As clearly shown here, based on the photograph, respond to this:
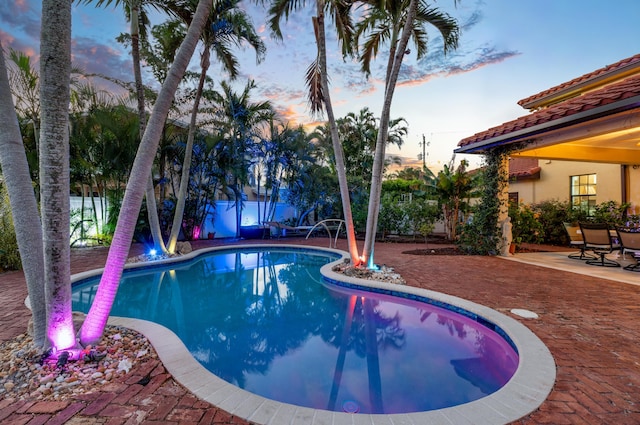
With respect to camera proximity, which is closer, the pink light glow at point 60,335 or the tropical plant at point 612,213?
the pink light glow at point 60,335

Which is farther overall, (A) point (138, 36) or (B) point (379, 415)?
(A) point (138, 36)

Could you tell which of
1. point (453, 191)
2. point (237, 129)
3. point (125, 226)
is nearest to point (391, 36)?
point (125, 226)

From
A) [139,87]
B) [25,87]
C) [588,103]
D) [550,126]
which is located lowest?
[550,126]

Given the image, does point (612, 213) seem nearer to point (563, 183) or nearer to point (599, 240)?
point (563, 183)

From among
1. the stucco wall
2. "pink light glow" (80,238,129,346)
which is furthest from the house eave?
"pink light glow" (80,238,129,346)

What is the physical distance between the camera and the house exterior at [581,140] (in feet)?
19.7

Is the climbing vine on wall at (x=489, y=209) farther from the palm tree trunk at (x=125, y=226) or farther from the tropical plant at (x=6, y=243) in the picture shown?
the tropical plant at (x=6, y=243)

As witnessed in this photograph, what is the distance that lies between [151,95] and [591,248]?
15.1 meters

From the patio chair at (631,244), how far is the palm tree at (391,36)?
5.67 metres

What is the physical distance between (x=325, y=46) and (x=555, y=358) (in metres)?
6.69

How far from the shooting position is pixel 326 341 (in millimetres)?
4176

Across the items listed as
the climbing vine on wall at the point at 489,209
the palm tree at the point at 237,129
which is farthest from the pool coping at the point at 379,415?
the palm tree at the point at 237,129

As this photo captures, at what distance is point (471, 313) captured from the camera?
450cm

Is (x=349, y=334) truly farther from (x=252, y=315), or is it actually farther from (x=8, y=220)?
(x=8, y=220)
